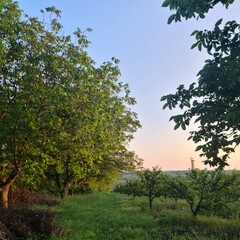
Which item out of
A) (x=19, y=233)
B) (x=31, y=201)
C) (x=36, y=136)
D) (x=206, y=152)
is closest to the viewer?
(x=206, y=152)

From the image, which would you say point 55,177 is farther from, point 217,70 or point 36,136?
point 217,70

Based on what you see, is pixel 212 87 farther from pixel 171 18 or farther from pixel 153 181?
pixel 153 181

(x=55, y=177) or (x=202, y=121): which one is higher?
(x=55, y=177)

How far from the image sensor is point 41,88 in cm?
1490

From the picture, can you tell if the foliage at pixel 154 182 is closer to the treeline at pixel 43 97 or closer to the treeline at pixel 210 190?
the treeline at pixel 210 190

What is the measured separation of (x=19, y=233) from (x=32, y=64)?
27.1 feet

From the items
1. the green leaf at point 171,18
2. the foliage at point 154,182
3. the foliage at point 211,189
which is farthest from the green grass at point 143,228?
the green leaf at point 171,18

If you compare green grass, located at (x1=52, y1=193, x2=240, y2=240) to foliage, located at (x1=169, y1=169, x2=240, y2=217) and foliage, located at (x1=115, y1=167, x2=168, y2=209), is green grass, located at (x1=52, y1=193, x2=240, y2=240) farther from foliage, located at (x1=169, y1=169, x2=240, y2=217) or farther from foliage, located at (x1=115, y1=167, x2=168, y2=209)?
foliage, located at (x1=115, y1=167, x2=168, y2=209)

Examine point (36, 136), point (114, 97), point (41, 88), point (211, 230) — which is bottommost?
point (211, 230)

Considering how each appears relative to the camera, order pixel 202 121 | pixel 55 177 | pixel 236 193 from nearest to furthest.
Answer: pixel 202 121 < pixel 236 193 < pixel 55 177

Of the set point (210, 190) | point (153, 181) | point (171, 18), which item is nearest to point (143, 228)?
point (210, 190)

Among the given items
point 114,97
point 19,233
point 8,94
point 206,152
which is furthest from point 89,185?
point 206,152

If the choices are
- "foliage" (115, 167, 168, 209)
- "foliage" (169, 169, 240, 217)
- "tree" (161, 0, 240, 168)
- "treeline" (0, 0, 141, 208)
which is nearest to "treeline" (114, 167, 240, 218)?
"foliage" (169, 169, 240, 217)

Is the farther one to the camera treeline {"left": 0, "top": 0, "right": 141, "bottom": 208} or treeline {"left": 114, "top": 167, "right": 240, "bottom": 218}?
treeline {"left": 114, "top": 167, "right": 240, "bottom": 218}
